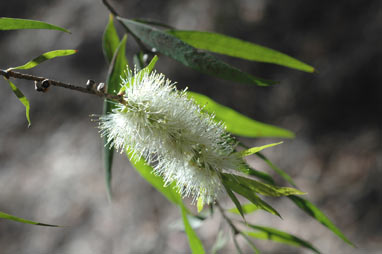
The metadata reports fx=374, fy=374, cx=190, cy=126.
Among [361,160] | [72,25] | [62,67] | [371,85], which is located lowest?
[62,67]

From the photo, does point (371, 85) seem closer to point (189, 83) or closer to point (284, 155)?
point (284, 155)

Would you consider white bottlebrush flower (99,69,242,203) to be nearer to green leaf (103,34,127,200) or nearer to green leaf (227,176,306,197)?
green leaf (227,176,306,197)

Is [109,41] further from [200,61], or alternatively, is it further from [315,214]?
[315,214]

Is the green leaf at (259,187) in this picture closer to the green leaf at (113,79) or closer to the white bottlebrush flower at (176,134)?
the white bottlebrush flower at (176,134)

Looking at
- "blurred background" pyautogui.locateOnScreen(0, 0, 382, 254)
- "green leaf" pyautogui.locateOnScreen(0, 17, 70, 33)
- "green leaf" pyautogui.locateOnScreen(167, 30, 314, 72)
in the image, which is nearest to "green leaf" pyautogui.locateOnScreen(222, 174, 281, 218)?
"green leaf" pyautogui.locateOnScreen(167, 30, 314, 72)

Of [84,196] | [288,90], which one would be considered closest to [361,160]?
[288,90]

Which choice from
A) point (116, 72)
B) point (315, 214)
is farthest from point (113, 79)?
point (315, 214)

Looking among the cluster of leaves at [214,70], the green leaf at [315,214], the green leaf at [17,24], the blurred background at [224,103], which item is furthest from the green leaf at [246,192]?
the blurred background at [224,103]
